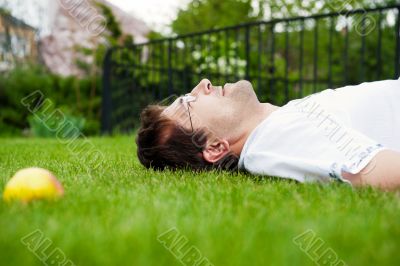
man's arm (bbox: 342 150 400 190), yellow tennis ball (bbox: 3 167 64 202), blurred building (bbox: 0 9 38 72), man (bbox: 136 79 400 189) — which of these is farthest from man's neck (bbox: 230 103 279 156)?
blurred building (bbox: 0 9 38 72)

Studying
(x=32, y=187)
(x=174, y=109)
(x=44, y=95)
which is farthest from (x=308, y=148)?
(x=44, y=95)

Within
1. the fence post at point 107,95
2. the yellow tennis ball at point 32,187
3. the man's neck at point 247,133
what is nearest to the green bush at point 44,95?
the fence post at point 107,95

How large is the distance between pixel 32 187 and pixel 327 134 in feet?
4.67

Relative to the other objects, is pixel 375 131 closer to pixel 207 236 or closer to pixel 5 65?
pixel 207 236

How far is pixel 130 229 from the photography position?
1.61 metres

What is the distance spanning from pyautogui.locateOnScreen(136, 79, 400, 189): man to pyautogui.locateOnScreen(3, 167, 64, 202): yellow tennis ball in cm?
111

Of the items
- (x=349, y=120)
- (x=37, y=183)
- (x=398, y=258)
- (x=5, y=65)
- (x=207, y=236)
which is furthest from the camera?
(x=5, y=65)

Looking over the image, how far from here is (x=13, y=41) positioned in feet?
43.2

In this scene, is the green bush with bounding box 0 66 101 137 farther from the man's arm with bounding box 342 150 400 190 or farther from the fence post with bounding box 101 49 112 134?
the man's arm with bounding box 342 150 400 190

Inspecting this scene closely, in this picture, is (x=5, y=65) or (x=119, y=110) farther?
(x=5, y=65)

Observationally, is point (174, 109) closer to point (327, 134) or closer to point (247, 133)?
point (247, 133)

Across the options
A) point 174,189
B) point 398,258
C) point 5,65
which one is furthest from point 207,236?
point 5,65

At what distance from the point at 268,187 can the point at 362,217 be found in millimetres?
727

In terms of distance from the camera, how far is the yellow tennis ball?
Answer: 2.15 m
